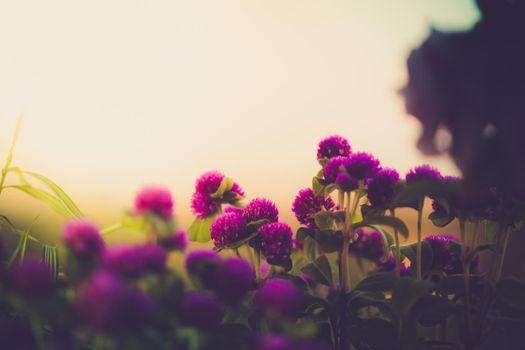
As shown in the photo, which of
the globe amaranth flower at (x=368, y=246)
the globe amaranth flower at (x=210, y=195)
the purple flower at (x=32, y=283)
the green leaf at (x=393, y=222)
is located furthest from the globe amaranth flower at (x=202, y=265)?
the globe amaranth flower at (x=368, y=246)

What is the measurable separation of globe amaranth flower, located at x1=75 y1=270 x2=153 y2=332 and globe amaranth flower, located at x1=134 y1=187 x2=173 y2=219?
3.9 inches

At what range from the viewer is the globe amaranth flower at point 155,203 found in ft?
1.48

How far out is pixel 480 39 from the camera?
2.20ft

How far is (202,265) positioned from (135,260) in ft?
0.27

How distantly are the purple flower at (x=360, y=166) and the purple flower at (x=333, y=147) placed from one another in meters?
0.14

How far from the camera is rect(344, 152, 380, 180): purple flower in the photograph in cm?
73

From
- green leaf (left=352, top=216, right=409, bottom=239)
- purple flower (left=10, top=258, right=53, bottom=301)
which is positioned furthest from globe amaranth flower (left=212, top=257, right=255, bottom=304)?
green leaf (left=352, top=216, right=409, bottom=239)

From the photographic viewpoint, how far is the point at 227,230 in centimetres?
79

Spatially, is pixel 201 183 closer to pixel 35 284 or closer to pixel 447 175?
pixel 447 175

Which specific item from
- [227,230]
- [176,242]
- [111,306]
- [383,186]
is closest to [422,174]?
[383,186]

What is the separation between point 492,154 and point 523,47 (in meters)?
0.17

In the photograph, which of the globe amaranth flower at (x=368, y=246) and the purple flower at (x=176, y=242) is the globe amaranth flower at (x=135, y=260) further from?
the globe amaranth flower at (x=368, y=246)

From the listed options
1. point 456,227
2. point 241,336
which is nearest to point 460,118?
point 241,336

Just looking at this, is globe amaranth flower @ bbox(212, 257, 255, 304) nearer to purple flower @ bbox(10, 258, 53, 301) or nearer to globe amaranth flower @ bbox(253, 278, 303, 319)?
globe amaranth flower @ bbox(253, 278, 303, 319)
